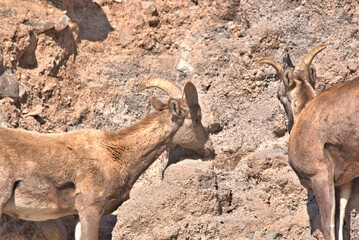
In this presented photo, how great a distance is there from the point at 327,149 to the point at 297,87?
5.37 feet

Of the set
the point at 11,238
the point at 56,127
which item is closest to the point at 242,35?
the point at 56,127

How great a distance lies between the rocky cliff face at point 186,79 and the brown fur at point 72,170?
924 millimetres

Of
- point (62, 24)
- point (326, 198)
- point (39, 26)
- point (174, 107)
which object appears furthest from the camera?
point (62, 24)

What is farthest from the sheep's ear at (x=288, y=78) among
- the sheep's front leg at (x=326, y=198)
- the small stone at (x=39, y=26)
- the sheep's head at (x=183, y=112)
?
the small stone at (x=39, y=26)

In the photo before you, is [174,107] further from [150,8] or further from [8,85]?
[150,8]

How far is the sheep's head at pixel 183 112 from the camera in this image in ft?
30.6

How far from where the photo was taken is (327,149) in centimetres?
827

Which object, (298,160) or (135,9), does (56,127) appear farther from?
(298,160)

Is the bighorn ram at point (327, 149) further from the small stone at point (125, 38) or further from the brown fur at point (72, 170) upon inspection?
the small stone at point (125, 38)

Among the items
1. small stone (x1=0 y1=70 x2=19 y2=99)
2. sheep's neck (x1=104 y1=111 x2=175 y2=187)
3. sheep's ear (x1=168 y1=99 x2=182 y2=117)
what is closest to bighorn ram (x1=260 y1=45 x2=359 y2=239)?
sheep's ear (x1=168 y1=99 x2=182 y2=117)

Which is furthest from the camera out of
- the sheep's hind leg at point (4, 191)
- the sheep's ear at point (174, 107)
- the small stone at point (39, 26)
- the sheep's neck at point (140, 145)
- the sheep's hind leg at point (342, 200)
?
the small stone at point (39, 26)

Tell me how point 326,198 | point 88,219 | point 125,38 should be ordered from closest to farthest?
point 326,198 < point 88,219 < point 125,38

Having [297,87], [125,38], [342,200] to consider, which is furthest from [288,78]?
[125,38]

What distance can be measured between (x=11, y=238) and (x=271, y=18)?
19.6ft
